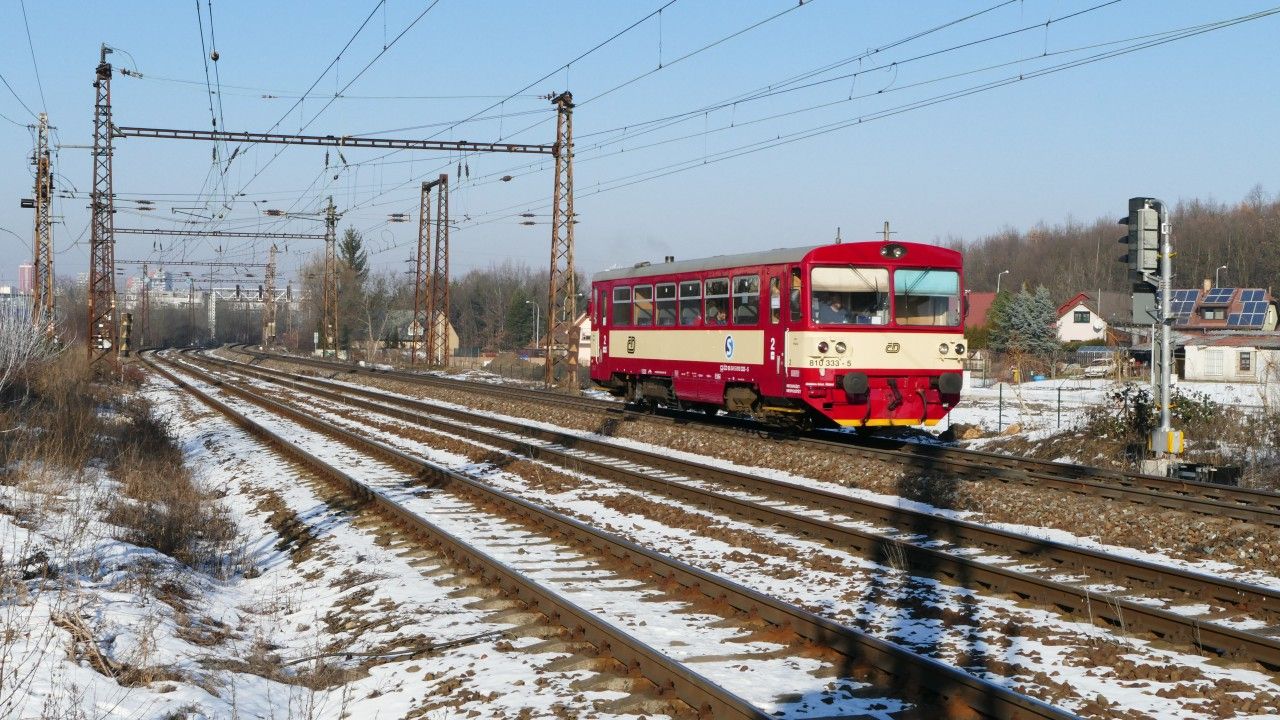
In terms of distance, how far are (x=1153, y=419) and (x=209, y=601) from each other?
1327 centimetres

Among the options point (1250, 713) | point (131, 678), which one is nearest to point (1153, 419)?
point (1250, 713)

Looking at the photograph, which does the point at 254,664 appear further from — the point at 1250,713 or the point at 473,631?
the point at 1250,713

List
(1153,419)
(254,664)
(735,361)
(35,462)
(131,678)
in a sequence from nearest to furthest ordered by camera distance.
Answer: (131,678)
(254,664)
(35,462)
(1153,419)
(735,361)

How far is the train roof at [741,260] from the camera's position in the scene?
16.7 meters

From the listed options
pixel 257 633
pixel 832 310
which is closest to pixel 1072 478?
pixel 832 310

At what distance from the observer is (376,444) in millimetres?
19359

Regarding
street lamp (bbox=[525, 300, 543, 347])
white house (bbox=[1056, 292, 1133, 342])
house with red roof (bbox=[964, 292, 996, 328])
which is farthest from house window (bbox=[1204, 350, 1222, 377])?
street lamp (bbox=[525, 300, 543, 347])

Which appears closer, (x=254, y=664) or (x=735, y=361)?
(x=254, y=664)

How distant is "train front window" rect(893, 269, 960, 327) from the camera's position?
17172mm

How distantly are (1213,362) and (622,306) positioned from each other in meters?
39.0

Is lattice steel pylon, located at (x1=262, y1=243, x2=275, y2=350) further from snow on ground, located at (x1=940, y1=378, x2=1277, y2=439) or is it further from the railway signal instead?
the railway signal

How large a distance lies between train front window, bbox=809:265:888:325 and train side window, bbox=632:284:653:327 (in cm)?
534

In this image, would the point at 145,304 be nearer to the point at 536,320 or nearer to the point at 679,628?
the point at 536,320

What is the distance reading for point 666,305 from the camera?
2083 cm
